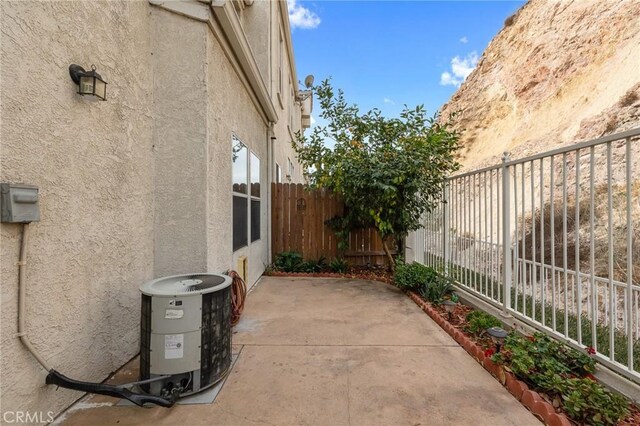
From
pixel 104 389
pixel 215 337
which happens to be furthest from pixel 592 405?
pixel 104 389

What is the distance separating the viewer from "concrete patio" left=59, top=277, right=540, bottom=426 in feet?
6.66

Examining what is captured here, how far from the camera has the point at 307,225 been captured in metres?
6.95

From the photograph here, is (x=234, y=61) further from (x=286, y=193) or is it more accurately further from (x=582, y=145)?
(x=582, y=145)

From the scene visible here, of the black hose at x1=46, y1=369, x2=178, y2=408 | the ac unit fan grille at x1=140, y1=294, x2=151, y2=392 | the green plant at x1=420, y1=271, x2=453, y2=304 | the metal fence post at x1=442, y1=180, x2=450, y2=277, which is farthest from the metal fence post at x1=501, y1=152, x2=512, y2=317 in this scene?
the ac unit fan grille at x1=140, y1=294, x2=151, y2=392

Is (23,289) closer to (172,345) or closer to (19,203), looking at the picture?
(19,203)

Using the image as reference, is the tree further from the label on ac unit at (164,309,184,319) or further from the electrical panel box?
the electrical panel box

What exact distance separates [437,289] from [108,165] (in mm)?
4123

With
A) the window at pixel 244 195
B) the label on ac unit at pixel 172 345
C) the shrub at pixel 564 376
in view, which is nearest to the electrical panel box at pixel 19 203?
the label on ac unit at pixel 172 345

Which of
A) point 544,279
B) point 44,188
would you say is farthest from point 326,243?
point 44,188

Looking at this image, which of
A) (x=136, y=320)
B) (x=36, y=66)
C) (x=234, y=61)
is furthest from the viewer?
(x=234, y=61)

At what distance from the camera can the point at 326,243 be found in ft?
22.7

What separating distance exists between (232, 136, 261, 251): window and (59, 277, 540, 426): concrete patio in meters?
1.32

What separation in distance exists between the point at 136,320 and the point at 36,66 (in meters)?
2.08

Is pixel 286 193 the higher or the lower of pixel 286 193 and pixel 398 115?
the lower
